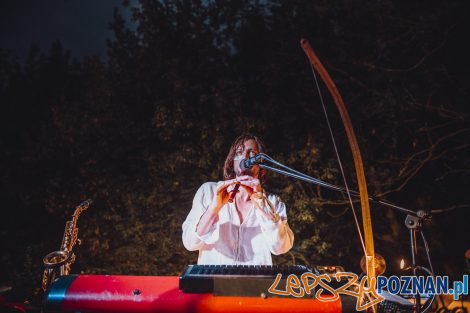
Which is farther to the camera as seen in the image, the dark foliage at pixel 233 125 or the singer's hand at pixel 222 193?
the dark foliage at pixel 233 125

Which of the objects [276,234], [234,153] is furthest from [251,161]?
[234,153]

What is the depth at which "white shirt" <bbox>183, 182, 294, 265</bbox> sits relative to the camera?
320 centimetres

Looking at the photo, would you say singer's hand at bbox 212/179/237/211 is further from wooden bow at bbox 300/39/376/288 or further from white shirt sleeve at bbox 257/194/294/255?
wooden bow at bbox 300/39/376/288

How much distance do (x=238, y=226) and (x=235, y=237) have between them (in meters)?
0.11

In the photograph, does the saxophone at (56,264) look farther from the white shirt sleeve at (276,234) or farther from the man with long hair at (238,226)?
the white shirt sleeve at (276,234)

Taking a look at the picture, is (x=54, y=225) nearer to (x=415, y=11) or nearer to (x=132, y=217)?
(x=132, y=217)

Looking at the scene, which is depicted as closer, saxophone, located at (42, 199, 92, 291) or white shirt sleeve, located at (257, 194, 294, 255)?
saxophone, located at (42, 199, 92, 291)

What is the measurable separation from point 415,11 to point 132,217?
7486mm

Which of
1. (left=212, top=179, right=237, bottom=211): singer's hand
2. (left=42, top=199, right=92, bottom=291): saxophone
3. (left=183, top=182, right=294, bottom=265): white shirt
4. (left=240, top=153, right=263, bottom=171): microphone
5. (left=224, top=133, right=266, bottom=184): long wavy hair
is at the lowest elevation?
(left=42, top=199, right=92, bottom=291): saxophone

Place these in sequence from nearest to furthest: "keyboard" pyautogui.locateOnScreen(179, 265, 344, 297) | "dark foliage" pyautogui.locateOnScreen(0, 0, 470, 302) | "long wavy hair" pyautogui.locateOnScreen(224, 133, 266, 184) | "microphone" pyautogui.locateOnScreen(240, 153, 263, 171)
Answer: "keyboard" pyautogui.locateOnScreen(179, 265, 344, 297), "microphone" pyautogui.locateOnScreen(240, 153, 263, 171), "long wavy hair" pyautogui.locateOnScreen(224, 133, 266, 184), "dark foliage" pyautogui.locateOnScreen(0, 0, 470, 302)

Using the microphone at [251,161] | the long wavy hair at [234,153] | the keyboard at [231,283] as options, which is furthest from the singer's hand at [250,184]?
the long wavy hair at [234,153]

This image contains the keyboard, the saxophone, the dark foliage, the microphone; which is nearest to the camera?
the keyboard

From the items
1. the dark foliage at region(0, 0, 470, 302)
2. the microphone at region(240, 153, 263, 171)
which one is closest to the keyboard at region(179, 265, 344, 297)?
the microphone at region(240, 153, 263, 171)

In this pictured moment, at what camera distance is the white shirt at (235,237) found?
10.5 ft
